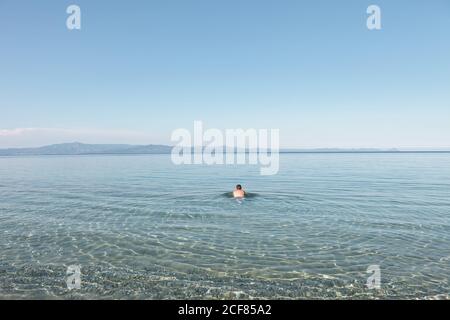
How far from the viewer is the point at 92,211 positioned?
91.8 ft

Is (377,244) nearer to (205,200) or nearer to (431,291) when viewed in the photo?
(431,291)

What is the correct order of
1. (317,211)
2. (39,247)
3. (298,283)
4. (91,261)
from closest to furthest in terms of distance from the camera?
(298,283), (91,261), (39,247), (317,211)

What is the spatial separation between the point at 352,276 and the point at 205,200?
2172cm

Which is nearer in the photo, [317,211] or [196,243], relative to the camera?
[196,243]

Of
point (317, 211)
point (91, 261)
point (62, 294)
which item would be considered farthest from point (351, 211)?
point (62, 294)

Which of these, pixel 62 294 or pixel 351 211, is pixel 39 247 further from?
pixel 351 211
